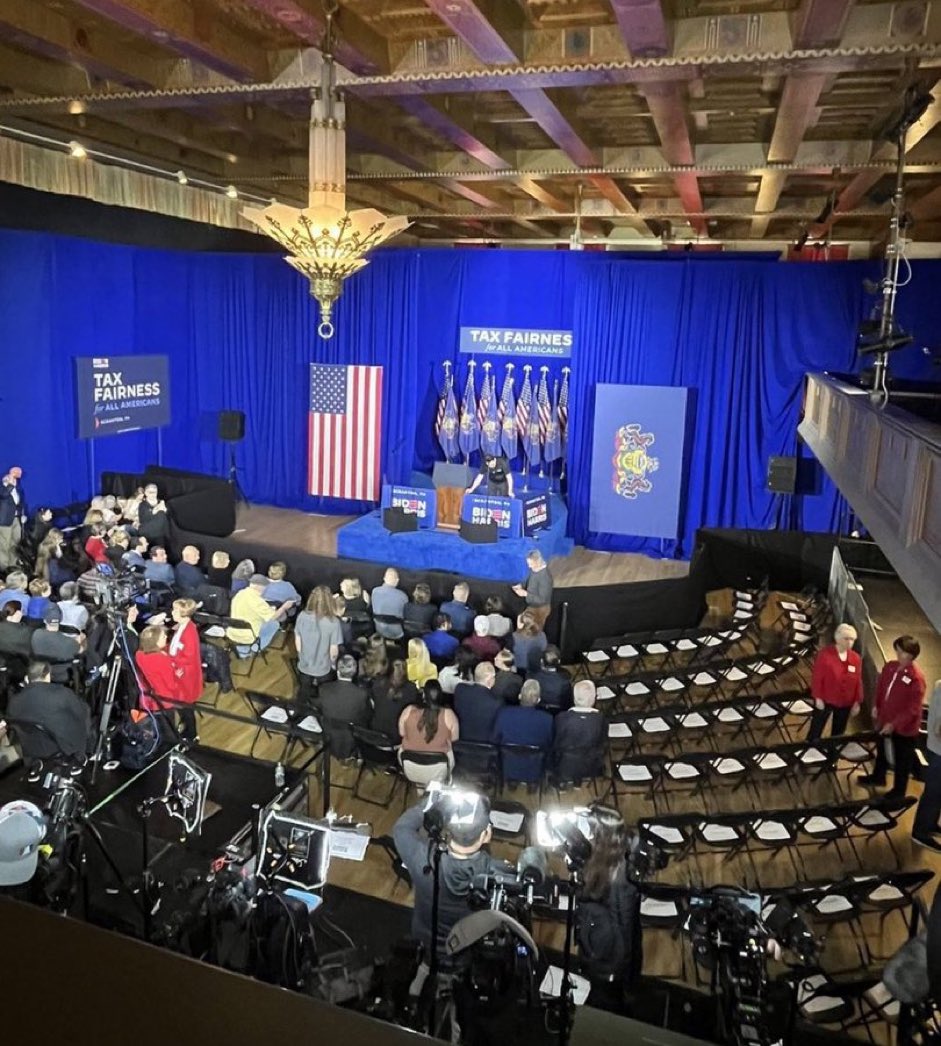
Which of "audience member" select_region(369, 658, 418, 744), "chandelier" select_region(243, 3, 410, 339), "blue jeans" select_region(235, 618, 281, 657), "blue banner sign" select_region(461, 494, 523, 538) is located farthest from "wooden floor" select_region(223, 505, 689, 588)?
"chandelier" select_region(243, 3, 410, 339)

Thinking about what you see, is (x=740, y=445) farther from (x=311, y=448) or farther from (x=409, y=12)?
(x=409, y=12)

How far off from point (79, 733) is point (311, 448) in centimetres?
858

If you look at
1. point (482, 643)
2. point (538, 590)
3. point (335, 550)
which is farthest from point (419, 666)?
point (335, 550)

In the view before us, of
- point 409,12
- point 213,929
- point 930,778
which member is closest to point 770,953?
point 213,929

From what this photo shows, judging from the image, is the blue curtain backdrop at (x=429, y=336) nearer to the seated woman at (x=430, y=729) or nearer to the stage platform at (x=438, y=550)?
the stage platform at (x=438, y=550)

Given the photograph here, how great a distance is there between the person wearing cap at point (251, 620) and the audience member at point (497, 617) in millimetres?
2139

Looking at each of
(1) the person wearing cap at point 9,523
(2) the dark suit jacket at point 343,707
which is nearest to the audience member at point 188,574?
(1) the person wearing cap at point 9,523

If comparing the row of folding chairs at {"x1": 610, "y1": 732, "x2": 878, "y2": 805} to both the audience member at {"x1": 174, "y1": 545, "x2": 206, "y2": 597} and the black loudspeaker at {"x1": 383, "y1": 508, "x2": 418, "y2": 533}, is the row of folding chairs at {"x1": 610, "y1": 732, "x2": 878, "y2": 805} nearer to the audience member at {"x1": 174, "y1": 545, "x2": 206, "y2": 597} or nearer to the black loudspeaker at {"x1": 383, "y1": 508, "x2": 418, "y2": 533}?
the audience member at {"x1": 174, "y1": 545, "x2": 206, "y2": 597}

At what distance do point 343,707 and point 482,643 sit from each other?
1.82 meters

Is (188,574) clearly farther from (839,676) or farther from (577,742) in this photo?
(839,676)

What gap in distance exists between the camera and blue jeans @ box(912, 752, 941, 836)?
578 centimetres

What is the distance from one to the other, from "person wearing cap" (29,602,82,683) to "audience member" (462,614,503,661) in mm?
3239

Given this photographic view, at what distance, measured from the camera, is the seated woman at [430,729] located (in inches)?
235

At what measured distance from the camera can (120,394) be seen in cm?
1355
